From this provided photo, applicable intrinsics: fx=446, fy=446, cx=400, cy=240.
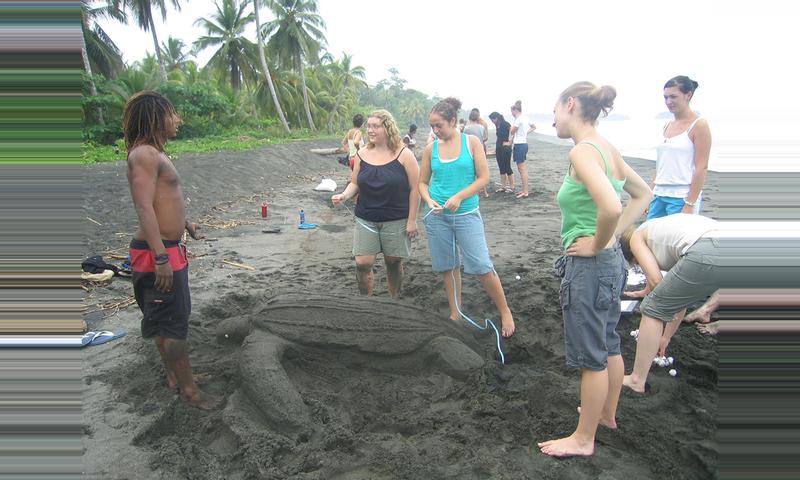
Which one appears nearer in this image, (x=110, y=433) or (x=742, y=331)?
(x=742, y=331)

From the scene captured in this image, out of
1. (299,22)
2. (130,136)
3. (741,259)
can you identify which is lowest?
(741,259)

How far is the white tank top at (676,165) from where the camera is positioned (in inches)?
137

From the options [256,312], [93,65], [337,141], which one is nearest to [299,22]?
[337,141]

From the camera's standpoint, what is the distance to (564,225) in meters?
2.24

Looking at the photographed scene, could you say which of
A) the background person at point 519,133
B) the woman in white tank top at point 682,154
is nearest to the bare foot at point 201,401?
the woman in white tank top at point 682,154

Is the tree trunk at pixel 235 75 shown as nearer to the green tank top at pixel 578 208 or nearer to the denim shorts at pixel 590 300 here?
the green tank top at pixel 578 208

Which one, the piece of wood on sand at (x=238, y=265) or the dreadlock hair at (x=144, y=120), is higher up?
the dreadlock hair at (x=144, y=120)

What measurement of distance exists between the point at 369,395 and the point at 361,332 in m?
0.43

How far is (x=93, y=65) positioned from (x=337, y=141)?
12161 mm

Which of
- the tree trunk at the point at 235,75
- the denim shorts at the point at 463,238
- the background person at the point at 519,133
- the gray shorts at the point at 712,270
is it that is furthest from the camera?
the tree trunk at the point at 235,75

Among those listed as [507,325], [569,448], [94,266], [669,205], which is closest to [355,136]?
[94,266]

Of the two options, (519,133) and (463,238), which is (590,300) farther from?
(519,133)

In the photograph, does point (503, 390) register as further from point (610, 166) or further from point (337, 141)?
point (337, 141)

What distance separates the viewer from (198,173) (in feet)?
34.0
